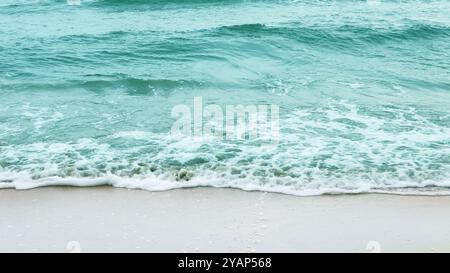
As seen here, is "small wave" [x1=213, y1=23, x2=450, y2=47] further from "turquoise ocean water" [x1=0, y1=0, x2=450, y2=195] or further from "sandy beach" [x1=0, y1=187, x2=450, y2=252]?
"sandy beach" [x1=0, y1=187, x2=450, y2=252]

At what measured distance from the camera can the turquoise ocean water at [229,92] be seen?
6.68 m

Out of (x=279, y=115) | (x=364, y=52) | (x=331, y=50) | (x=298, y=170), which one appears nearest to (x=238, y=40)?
(x=331, y=50)

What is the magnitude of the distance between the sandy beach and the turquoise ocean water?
32cm

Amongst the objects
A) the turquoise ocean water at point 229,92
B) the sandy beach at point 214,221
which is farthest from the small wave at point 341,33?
the sandy beach at point 214,221

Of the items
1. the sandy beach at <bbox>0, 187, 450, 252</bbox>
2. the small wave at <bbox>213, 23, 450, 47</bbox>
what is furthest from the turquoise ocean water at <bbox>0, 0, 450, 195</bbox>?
the sandy beach at <bbox>0, 187, 450, 252</bbox>

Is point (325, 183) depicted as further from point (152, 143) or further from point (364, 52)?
point (364, 52)

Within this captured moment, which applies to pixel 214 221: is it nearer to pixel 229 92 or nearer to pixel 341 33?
pixel 229 92

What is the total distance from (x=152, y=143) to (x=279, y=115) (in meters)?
2.56

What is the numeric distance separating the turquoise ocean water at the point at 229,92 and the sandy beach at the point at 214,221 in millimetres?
316

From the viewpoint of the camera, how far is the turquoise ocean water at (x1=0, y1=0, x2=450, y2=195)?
6680 mm

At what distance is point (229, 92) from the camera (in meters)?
10.4

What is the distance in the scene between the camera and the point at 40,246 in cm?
492

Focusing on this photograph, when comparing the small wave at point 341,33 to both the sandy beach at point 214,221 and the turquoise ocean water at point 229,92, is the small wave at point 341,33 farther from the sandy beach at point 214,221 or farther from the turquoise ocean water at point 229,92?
the sandy beach at point 214,221

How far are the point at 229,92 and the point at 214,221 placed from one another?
5419 mm
